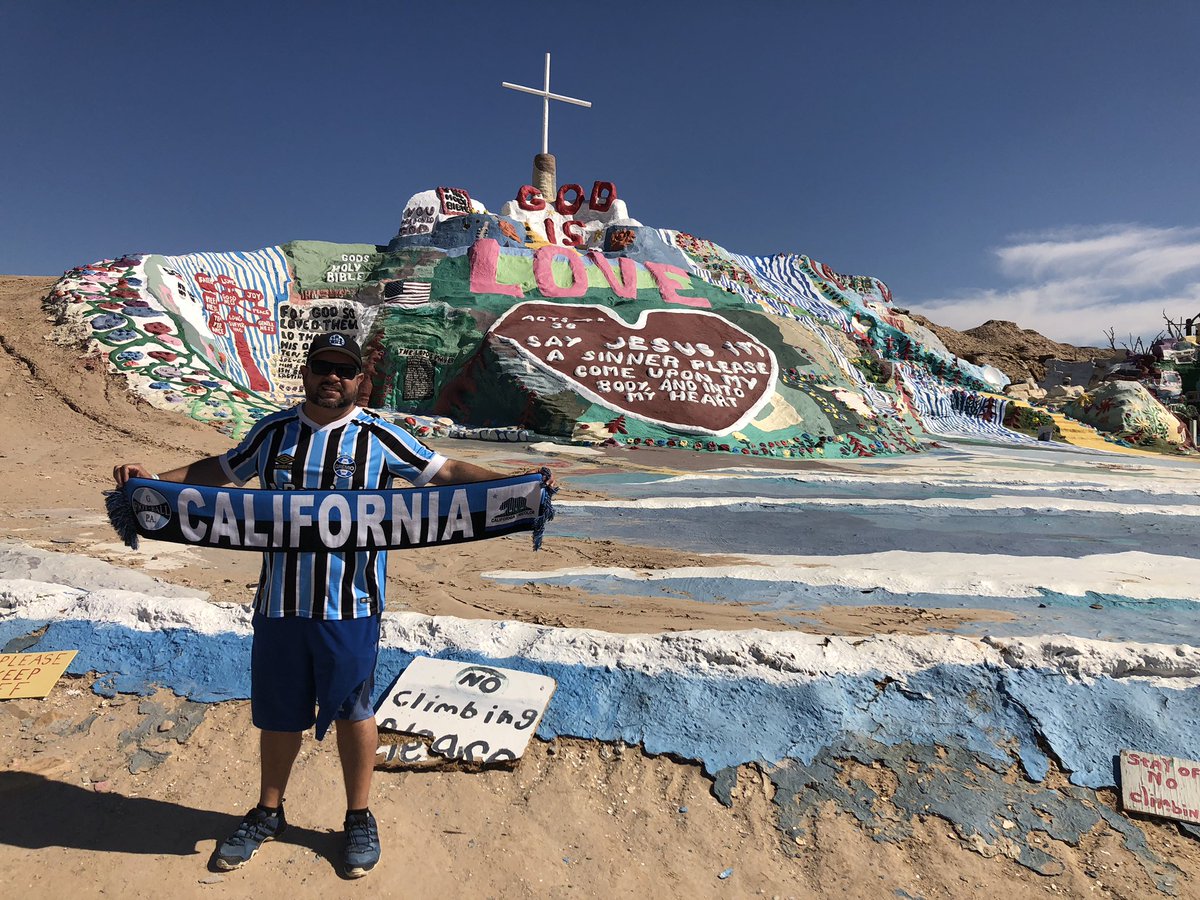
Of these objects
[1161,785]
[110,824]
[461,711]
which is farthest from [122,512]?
[1161,785]

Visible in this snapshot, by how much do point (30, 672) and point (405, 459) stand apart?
2.54m

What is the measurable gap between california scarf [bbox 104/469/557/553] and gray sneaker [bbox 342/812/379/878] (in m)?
0.98

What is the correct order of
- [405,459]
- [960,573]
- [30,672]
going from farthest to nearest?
[960,573] → [30,672] → [405,459]

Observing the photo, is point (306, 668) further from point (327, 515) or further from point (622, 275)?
point (622, 275)

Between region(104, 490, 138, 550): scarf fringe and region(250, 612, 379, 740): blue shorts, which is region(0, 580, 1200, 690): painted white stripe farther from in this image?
region(104, 490, 138, 550): scarf fringe

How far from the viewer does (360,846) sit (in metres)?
2.35

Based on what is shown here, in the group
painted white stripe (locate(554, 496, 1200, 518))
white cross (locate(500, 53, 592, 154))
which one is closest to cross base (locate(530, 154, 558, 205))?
white cross (locate(500, 53, 592, 154))

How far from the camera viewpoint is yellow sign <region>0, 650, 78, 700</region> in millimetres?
3260

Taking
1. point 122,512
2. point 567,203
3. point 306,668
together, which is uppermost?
point 567,203

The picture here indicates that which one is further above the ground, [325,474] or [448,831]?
[325,474]

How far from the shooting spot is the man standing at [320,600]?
2.27 meters

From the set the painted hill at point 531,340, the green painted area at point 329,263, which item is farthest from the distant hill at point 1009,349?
the green painted area at point 329,263

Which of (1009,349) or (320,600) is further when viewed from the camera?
(1009,349)

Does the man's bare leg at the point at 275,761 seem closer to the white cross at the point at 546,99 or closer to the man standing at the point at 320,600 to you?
the man standing at the point at 320,600
